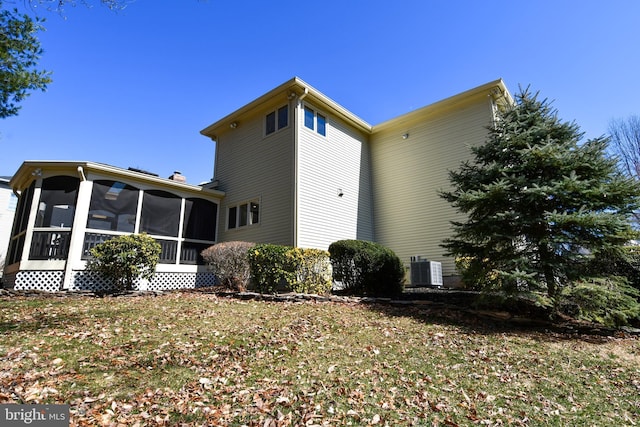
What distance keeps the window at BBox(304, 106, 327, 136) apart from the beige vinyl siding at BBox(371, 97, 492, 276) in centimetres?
316

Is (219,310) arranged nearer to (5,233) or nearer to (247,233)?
(247,233)

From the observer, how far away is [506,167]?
6879 millimetres

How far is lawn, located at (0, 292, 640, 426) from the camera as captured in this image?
3.03 metres

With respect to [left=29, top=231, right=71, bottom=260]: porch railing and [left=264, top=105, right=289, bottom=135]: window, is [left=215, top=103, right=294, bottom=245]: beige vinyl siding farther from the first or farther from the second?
[left=29, top=231, right=71, bottom=260]: porch railing

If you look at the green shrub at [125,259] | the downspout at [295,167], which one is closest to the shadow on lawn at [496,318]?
the downspout at [295,167]

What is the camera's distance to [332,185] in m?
12.4

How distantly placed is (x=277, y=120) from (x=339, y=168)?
310 centimetres

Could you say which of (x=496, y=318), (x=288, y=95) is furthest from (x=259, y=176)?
(x=496, y=318)

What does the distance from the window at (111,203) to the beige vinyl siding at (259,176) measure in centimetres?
335

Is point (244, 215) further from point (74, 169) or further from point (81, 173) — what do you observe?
point (74, 169)

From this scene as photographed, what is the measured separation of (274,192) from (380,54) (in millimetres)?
6582

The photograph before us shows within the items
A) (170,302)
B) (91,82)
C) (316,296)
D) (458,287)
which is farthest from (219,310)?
(91,82)

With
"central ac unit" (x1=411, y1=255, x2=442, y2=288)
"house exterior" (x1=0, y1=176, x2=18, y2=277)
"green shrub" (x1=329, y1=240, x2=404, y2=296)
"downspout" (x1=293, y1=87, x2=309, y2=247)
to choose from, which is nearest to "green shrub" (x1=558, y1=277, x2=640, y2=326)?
"green shrub" (x1=329, y1=240, x2=404, y2=296)

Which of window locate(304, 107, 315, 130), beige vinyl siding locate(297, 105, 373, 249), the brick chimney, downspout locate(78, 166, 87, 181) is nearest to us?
downspout locate(78, 166, 87, 181)
